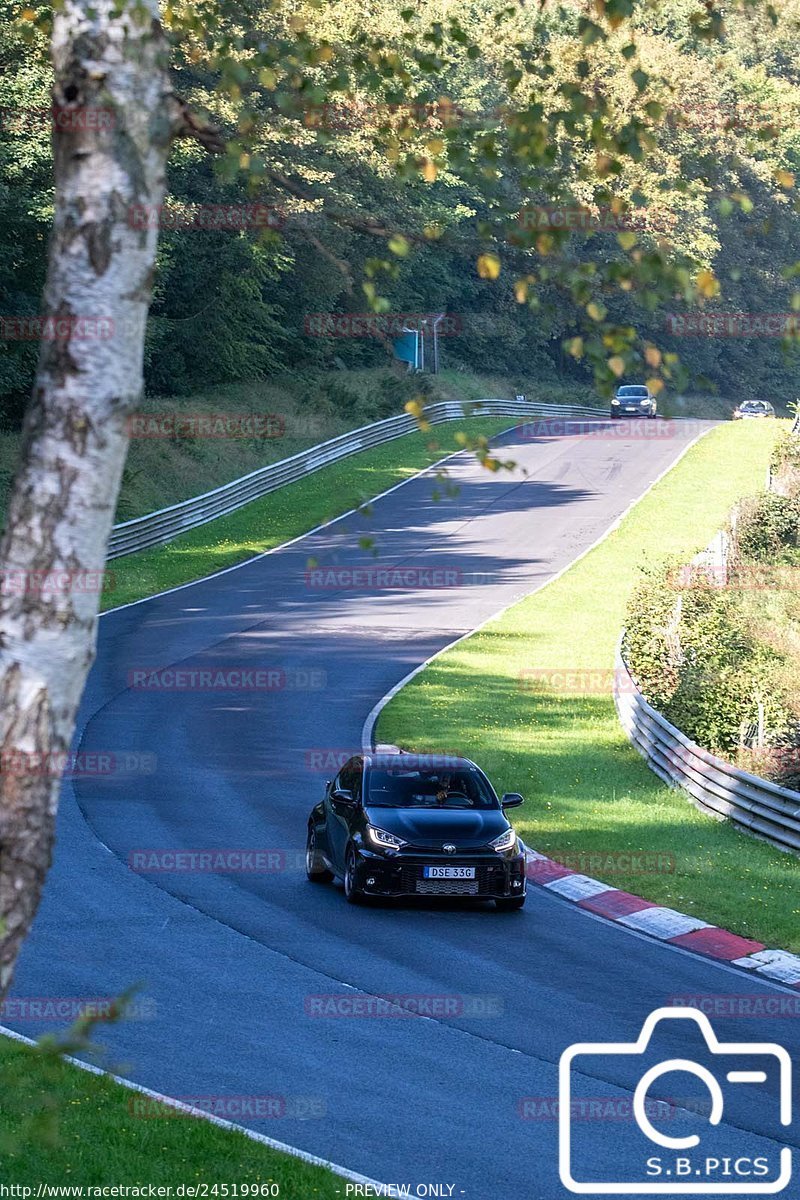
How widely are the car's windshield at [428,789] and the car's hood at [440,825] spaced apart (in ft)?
0.58

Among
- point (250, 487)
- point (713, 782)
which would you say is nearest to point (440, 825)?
point (713, 782)

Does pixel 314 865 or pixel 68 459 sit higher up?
pixel 68 459

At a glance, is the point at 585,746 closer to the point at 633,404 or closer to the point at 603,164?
the point at 603,164

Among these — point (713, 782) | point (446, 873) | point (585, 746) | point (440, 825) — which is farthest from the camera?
point (585, 746)

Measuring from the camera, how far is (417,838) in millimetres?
16391

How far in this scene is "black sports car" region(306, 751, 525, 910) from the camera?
1631cm

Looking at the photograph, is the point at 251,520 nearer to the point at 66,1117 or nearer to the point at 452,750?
the point at 452,750

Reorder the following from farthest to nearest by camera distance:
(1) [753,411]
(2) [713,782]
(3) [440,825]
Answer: (1) [753,411]
(2) [713,782]
(3) [440,825]

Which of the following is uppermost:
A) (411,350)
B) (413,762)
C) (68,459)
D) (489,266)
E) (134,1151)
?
A: (411,350)

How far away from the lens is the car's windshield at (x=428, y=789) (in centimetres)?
1719

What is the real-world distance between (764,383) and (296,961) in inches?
4144

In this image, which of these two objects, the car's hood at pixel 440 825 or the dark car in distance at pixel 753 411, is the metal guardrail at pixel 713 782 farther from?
the dark car in distance at pixel 753 411

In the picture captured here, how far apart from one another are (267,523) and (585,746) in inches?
993

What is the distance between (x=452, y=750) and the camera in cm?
2562
